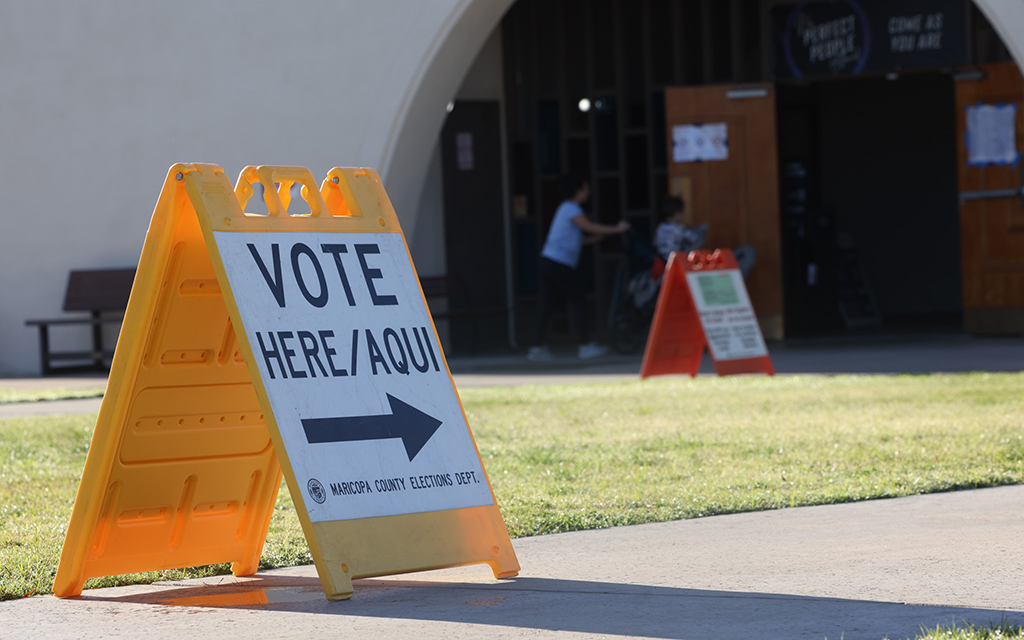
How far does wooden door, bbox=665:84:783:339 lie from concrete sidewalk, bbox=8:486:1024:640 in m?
10.1

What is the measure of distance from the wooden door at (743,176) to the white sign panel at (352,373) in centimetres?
1098

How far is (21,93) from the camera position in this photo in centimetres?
1386

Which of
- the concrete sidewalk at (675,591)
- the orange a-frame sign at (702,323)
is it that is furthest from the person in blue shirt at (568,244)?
the concrete sidewalk at (675,591)

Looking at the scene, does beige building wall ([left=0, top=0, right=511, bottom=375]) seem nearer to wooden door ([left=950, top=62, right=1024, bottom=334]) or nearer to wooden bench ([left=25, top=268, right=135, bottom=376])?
wooden bench ([left=25, top=268, right=135, bottom=376])

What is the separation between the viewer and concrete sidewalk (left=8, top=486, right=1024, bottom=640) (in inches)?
116

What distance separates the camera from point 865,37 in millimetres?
13883

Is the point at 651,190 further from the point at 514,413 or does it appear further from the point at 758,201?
the point at 514,413

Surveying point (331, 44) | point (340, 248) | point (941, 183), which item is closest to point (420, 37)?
point (331, 44)

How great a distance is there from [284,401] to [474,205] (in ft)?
41.5

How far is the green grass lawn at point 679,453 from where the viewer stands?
4.61 metres

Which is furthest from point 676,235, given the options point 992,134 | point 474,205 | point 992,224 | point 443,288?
point 992,134

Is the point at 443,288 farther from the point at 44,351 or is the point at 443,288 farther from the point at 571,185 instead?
the point at 44,351

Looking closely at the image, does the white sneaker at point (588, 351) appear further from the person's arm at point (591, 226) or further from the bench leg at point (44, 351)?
the bench leg at point (44, 351)

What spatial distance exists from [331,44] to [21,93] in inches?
130
